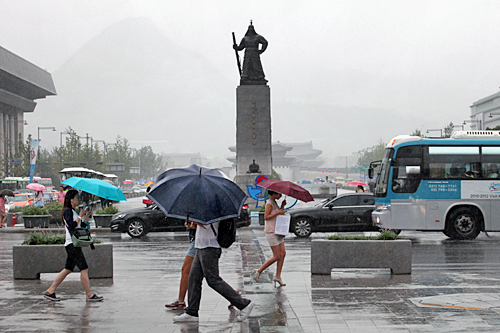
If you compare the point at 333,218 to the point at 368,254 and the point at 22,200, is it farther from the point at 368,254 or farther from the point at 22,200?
the point at 22,200

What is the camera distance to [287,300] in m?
10.1

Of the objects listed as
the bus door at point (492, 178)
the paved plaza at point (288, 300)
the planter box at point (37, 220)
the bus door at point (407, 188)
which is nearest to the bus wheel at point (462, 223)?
the bus door at point (492, 178)

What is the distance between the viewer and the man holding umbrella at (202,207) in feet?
26.0

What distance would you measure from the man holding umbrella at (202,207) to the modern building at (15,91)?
283ft

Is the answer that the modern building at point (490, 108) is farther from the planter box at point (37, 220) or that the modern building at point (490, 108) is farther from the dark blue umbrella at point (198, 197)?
the dark blue umbrella at point (198, 197)

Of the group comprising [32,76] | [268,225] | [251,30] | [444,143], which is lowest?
[268,225]

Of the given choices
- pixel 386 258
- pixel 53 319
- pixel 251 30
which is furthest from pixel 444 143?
pixel 251 30

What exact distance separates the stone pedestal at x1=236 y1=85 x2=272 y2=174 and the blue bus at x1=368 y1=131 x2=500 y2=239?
61.3 ft

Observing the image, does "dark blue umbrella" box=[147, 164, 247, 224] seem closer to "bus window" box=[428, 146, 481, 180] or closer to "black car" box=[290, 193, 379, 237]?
"black car" box=[290, 193, 379, 237]

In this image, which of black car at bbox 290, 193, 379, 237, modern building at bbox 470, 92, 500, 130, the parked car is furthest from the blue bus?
modern building at bbox 470, 92, 500, 130

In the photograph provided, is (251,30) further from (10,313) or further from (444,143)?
(10,313)

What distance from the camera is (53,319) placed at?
8656mm

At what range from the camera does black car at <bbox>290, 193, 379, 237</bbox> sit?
22078 mm

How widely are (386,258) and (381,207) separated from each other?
29.3 ft
